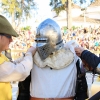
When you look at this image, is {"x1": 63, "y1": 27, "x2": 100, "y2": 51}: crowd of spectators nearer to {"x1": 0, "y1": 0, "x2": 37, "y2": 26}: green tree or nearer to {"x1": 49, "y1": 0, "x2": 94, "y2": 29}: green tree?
{"x1": 49, "y1": 0, "x2": 94, "y2": 29}: green tree

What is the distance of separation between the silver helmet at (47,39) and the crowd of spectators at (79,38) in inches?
568

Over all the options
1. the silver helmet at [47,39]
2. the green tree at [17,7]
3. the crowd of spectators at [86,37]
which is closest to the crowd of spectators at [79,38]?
the crowd of spectators at [86,37]

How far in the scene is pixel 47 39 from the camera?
266 cm

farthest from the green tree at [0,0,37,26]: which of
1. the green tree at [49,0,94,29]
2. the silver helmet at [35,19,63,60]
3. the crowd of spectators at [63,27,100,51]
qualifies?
the silver helmet at [35,19,63,60]

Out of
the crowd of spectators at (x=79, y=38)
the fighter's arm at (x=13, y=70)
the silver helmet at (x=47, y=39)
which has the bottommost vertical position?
the crowd of spectators at (x=79, y=38)

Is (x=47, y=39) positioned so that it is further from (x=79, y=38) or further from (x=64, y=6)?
(x=64, y=6)

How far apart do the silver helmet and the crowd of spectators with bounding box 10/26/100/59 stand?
47.3 ft

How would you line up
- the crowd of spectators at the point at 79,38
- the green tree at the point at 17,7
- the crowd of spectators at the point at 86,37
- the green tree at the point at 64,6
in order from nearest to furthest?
the crowd of spectators at the point at 86,37, the crowd of spectators at the point at 79,38, the green tree at the point at 64,6, the green tree at the point at 17,7

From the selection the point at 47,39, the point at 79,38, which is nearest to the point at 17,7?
the point at 79,38

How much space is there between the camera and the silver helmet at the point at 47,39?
2.64 m

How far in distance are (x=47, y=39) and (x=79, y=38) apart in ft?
53.1

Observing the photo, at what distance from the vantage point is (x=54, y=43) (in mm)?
2668

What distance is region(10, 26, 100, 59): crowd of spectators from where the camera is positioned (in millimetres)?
17766

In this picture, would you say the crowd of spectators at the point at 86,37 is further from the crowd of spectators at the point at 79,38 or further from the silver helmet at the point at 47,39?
the silver helmet at the point at 47,39
